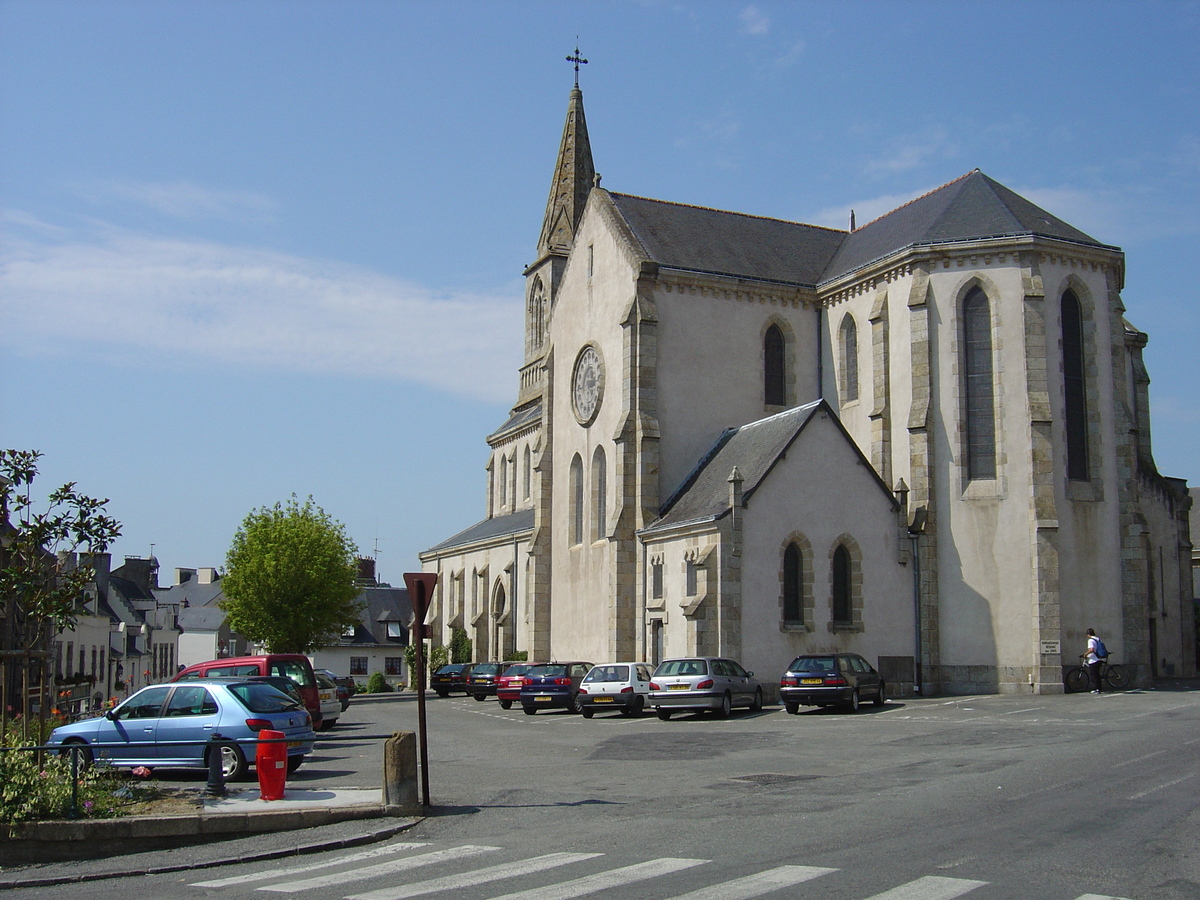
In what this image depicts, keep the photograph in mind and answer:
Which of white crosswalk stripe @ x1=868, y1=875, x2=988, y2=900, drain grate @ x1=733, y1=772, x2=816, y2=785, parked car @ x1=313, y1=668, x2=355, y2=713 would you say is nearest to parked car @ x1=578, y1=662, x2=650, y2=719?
parked car @ x1=313, y1=668, x2=355, y2=713

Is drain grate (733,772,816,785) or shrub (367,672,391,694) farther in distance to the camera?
shrub (367,672,391,694)

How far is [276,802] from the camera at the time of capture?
13195 millimetres

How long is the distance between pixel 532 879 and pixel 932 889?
3.00 meters

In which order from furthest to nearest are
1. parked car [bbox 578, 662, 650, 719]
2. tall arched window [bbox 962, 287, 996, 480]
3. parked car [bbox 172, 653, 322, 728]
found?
1. tall arched window [bbox 962, 287, 996, 480]
2. parked car [bbox 578, 662, 650, 719]
3. parked car [bbox 172, 653, 322, 728]

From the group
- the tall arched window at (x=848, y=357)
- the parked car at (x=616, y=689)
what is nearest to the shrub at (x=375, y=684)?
the tall arched window at (x=848, y=357)

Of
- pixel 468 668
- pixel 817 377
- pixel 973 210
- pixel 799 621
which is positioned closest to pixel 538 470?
pixel 468 668

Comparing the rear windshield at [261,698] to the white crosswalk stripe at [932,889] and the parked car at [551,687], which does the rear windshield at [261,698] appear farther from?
the parked car at [551,687]

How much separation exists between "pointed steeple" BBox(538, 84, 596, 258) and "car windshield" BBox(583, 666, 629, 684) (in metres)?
37.5

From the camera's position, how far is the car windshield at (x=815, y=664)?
26.3m

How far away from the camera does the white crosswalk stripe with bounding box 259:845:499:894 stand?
943cm

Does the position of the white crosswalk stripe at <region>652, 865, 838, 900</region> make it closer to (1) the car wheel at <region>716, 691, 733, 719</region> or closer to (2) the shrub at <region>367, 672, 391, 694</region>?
(1) the car wheel at <region>716, 691, 733, 719</region>

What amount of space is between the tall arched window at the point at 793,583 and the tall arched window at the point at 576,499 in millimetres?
10812

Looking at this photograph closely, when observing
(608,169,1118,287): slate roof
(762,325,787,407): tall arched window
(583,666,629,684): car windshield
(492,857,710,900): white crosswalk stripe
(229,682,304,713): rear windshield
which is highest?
(608,169,1118,287): slate roof

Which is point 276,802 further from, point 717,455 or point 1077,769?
point 717,455
